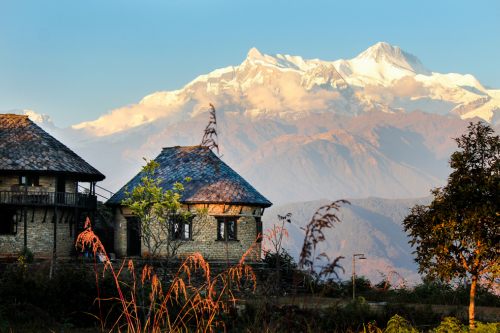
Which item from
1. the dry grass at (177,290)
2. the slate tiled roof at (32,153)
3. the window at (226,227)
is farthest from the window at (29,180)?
the dry grass at (177,290)

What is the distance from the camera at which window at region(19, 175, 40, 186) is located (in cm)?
4672

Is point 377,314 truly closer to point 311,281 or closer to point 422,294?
point 422,294

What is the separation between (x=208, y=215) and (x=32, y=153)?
34.9 ft

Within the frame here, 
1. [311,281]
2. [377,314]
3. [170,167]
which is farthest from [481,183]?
[170,167]

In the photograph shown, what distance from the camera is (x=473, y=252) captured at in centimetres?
2747

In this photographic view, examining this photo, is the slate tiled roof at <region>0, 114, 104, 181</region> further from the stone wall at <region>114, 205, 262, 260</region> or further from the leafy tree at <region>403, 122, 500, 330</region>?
the leafy tree at <region>403, 122, 500, 330</region>

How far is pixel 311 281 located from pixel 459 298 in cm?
2981

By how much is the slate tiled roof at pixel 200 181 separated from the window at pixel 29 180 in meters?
4.20

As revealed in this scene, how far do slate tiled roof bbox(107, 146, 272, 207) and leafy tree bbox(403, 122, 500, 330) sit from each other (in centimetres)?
1892

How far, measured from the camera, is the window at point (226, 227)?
1826 inches

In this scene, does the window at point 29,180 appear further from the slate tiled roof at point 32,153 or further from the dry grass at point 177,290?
the dry grass at point 177,290

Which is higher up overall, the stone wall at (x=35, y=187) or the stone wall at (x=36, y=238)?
the stone wall at (x=35, y=187)

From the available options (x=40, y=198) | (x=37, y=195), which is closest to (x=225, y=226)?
(x=40, y=198)

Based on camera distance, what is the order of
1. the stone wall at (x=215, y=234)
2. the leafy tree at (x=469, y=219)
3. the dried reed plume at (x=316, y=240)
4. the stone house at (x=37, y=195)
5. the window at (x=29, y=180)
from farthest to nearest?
the window at (x=29, y=180)
the stone house at (x=37, y=195)
the stone wall at (x=215, y=234)
the leafy tree at (x=469, y=219)
the dried reed plume at (x=316, y=240)
